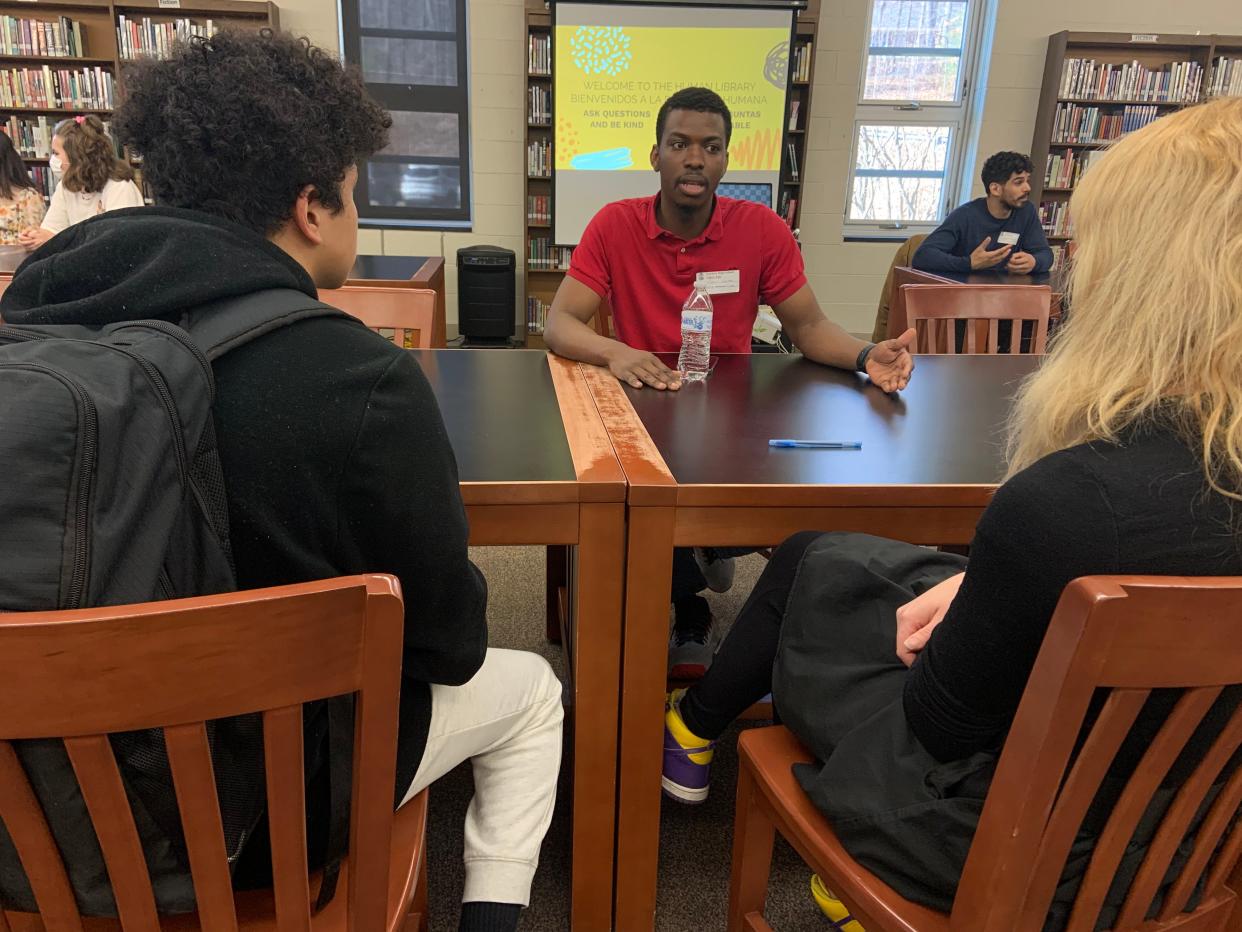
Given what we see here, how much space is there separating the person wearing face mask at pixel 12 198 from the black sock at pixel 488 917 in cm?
393

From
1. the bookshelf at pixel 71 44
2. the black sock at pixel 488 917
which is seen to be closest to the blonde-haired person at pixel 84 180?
the bookshelf at pixel 71 44

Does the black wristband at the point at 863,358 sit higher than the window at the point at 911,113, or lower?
lower

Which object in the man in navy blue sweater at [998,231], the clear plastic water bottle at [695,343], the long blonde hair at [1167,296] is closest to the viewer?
the long blonde hair at [1167,296]

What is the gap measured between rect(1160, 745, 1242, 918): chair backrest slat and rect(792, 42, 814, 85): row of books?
5259 mm

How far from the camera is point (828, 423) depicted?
1.38 m

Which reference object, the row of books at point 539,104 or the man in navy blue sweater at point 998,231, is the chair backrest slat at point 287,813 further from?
the row of books at point 539,104

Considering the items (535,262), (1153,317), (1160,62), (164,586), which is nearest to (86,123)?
(535,262)

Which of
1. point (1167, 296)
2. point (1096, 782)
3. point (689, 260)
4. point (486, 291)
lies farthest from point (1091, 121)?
point (1096, 782)

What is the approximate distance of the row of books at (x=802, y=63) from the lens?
5207 millimetres

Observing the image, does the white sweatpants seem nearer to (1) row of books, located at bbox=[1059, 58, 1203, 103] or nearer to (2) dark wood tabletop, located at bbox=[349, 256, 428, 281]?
(2) dark wood tabletop, located at bbox=[349, 256, 428, 281]

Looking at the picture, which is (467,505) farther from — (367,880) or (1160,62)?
(1160,62)

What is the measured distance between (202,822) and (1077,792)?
0.66m

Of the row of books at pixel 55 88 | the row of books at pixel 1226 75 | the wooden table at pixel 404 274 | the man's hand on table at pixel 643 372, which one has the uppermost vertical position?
the row of books at pixel 1226 75

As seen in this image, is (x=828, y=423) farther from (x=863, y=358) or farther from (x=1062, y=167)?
(x=1062, y=167)
